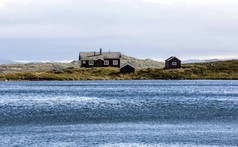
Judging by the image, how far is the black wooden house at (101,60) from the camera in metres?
185

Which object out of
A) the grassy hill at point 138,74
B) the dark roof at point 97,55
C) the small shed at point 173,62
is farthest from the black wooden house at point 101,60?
the small shed at point 173,62

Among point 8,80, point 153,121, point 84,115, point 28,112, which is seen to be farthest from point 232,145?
point 8,80

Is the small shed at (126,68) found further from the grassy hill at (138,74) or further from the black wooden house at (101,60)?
the black wooden house at (101,60)

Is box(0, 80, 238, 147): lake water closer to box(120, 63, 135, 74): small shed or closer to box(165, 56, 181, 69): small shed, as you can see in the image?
box(120, 63, 135, 74): small shed

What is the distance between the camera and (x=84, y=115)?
49.6 metres

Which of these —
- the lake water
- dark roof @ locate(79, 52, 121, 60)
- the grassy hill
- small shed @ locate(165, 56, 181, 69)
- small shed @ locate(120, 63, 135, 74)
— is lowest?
the lake water

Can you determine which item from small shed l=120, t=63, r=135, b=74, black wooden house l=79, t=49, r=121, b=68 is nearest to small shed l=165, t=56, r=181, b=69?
small shed l=120, t=63, r=135, b=74

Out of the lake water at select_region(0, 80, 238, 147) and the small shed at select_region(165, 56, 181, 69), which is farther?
the small shed at select_region(165, 56, 181, 69)

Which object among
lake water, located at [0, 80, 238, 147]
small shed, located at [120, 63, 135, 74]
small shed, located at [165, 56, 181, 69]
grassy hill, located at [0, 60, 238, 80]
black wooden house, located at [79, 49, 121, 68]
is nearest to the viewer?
lake water, located at [0, 80, 238, 147]

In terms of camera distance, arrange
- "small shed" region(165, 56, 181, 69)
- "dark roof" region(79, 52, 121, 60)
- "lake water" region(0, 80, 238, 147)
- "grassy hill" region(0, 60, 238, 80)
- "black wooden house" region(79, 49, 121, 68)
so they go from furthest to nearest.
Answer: "dark roof" region(79, 52, 121, 60)
"black wooden house" region(79, 49, 121, 68)
"small shed" region(165, 56, 181, 69)
"grassy hill" region(0, 60, 238, 80)
"lake water" region(0, 80, 238, 147)

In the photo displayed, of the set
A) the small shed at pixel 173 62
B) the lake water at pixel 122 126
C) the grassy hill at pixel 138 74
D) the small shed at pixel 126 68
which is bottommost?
the lake water at pixel 122 126

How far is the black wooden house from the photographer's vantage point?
18475cm

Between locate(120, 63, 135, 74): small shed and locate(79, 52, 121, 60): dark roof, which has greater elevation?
locate(79, 52, 121, 60): dark roof

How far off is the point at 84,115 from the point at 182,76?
12216 centimetres
